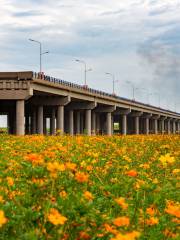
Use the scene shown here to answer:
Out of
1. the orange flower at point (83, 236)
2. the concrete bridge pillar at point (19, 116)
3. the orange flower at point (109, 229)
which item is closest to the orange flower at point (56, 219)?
the orange flower at point (83, 236)

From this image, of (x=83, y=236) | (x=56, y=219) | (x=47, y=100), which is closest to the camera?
(x=56, y=219)

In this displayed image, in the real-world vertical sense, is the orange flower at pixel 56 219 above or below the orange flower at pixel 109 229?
above

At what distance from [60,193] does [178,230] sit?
4.01 feet

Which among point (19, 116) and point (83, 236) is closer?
point (83, 236)

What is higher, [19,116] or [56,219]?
[19,116]

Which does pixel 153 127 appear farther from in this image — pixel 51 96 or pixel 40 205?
pixel 40 205

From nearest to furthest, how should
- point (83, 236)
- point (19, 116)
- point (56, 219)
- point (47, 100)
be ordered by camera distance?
point (56, 219), point (83, 236), point (19, 116), point (47, 100)

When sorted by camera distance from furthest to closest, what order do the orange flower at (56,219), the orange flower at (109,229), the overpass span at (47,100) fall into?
1. the overpass span at (47,100)
2. the orange flower at (109,229)
3. the orange flower at (56,219)

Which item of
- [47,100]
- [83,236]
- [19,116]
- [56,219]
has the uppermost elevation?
[47,100]

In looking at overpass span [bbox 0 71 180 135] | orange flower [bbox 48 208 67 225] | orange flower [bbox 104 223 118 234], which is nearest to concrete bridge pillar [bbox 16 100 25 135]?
overpass span [bbox 0 71 180 135]

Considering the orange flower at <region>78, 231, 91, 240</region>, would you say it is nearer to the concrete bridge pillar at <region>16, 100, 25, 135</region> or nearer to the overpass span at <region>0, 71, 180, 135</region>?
the overpass span at <region>0, 71, 180, 135</region>

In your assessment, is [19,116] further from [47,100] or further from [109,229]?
[109,229]

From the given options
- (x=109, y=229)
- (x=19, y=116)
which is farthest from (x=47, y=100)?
(x=109, y=229)

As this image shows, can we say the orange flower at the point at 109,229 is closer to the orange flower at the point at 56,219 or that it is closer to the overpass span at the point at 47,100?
the orange flower at the point at 56,219
